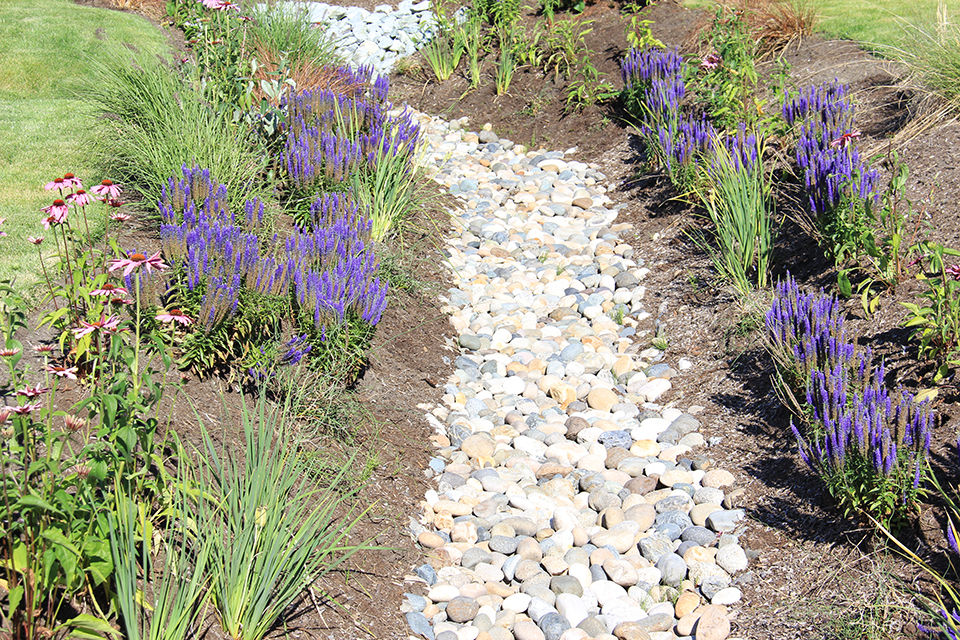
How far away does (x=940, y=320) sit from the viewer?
3545 mm

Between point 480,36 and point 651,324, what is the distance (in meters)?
4.72

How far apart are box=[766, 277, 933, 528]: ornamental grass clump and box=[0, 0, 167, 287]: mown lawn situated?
3.58 m

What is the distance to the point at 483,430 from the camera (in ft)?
14.4

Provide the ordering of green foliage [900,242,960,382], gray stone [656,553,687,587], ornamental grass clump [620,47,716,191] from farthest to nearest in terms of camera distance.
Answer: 1. ornamental grass clump [620,47,716,191]
2. green foliage [900,242,960,382]
3. gray stone [656,553,687,587]

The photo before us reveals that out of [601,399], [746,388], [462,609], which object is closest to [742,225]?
[746,388]

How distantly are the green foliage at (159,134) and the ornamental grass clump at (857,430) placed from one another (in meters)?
3.17

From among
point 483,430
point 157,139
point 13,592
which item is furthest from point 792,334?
point 157,139

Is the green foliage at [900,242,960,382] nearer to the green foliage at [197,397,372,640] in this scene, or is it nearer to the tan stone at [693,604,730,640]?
the tan stone at [693,604,730,640]

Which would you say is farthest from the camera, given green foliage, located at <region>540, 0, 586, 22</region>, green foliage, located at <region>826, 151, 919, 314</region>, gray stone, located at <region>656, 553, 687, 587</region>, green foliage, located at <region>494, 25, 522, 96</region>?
green foliage, located at <region>540, 0, 586, 22</region>

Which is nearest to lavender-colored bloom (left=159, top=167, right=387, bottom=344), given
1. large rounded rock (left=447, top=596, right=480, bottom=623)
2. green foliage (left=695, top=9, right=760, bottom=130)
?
large rounded rock (left=447, top=596, right=480, bottom=623)

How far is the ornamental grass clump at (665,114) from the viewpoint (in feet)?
19.1

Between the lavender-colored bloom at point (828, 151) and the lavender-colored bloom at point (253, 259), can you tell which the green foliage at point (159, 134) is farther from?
the lavender-colored bloom at point (828, 151)

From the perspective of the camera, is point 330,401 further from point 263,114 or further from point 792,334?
point 263,114

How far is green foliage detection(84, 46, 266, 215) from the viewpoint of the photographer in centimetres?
485
